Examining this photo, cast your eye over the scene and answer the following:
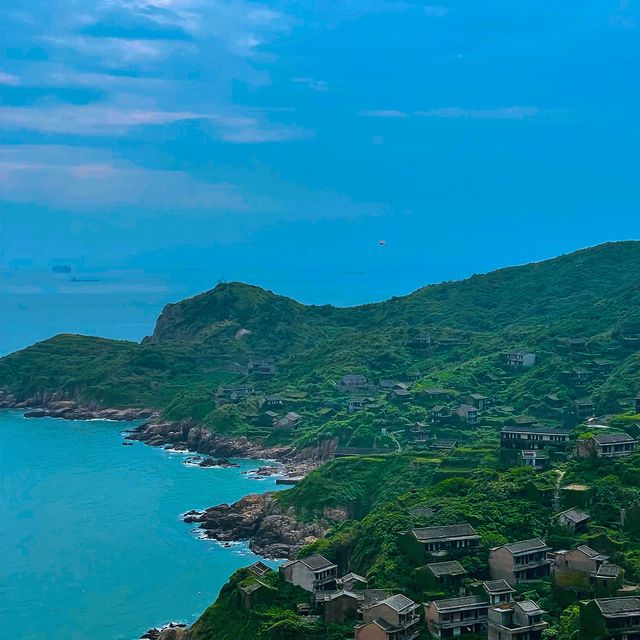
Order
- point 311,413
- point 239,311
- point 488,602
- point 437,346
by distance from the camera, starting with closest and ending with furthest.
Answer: point 488,602, point 311,413, point 437,346, point 239,311

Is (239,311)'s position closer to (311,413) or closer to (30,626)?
(311,413)

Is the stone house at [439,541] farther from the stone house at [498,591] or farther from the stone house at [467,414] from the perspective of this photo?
the stone house at [467,414]

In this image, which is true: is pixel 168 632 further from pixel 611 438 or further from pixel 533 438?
pixel 533 438

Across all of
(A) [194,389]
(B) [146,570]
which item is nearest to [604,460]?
(B) [146,570]

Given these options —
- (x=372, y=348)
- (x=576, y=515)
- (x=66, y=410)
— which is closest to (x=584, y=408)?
(x=372, y=348)

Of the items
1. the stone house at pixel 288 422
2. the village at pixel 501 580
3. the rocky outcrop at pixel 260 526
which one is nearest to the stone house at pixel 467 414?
the stone house at pixel 288 422

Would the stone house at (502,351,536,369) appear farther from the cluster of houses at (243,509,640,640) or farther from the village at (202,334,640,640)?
the cluster of houses at (243,509,640,640)

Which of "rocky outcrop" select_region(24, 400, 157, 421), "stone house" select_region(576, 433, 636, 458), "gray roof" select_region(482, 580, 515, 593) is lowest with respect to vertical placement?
"gray roof" select_region(482, 580, 515, 593)

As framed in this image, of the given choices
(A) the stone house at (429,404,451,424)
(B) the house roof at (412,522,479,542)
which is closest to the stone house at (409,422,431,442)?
(A) the stone house at (429,404,451,424)
